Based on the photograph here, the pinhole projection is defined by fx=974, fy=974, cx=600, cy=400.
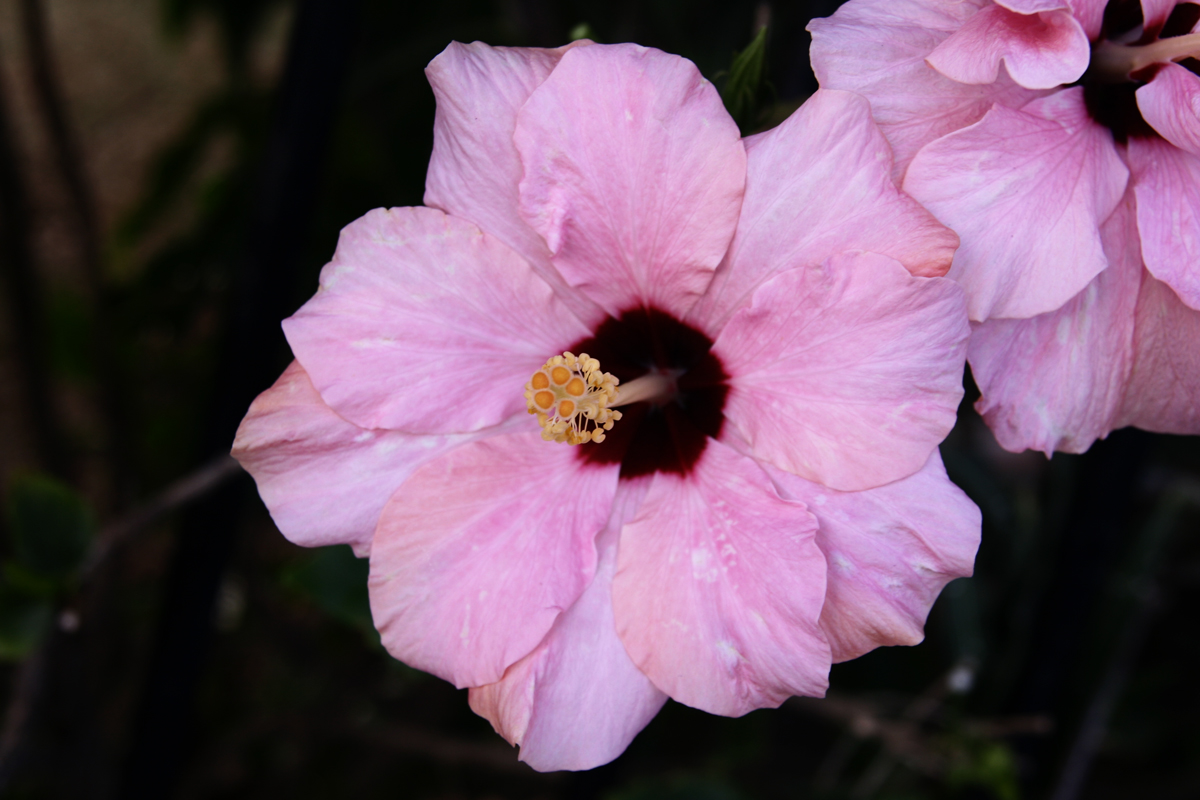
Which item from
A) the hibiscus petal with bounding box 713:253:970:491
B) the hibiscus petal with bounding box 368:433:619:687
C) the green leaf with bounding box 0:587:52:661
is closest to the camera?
the hibiscus petal with bounding box 713:253:970:491

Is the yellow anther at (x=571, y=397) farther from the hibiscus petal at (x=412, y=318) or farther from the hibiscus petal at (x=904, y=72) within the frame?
the hibiscus petal at (x=904, y=72)

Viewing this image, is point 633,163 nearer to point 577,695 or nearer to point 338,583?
point 577,695

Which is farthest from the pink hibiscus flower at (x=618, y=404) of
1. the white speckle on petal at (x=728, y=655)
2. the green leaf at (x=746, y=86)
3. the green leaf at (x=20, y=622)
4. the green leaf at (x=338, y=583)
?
the green leaf at (x=20, y=622)

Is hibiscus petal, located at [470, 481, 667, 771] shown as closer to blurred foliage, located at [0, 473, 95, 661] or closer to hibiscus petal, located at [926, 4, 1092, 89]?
hibiscus petal, located at [926, 4, 1092, 89]

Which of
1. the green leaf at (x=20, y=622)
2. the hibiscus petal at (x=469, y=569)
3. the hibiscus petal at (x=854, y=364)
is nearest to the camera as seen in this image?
the hibiscus petal at (x=854, y=364)

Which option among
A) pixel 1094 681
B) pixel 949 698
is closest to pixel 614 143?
pixel 949 698

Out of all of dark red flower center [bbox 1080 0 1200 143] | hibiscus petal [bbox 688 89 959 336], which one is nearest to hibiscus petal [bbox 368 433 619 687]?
hibiscus petal [bbox 688 89 959 336]
